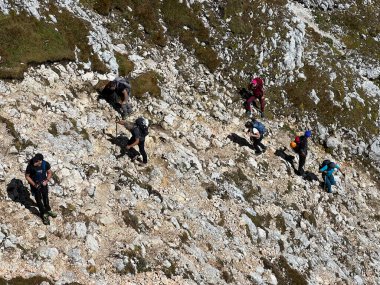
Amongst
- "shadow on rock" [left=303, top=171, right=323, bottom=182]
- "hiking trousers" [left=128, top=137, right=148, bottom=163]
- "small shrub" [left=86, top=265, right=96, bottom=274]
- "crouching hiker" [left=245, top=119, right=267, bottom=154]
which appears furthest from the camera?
"shadow on rock" [left=303, top=171, right=323, bottom=182]

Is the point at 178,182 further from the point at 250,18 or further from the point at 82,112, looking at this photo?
the point at 250,18

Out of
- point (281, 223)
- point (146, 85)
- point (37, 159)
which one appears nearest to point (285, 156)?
point (281, 223)

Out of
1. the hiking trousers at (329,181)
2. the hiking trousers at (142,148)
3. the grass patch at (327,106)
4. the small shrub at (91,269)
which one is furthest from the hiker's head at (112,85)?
the hiking trousers at (329,181)

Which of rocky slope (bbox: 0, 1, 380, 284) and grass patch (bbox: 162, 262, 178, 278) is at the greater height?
rocky slope (bbox: 0, 1, 380, 284)

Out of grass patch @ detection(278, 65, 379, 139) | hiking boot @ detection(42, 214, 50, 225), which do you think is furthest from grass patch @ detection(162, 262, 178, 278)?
grass patch @ detection(278, 65, 379, 139)

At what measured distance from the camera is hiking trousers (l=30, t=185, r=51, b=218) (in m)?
15.1

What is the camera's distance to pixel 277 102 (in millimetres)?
30594

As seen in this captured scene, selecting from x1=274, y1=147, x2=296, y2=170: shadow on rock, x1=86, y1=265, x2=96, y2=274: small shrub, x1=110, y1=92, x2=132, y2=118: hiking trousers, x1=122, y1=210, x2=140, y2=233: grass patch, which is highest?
x1=110, y1=92, x2=132, y2=118: hiking trousers

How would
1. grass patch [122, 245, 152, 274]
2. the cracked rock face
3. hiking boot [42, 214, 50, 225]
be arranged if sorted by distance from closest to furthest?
hiking boot [42, 214, 50, 225] → the cracked rock face → grass patch [122, 245, 152, 274]

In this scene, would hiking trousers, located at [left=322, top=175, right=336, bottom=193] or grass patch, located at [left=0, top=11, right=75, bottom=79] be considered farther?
hiking trousers, located at [left=322, top=175, right=336, bottom=193]

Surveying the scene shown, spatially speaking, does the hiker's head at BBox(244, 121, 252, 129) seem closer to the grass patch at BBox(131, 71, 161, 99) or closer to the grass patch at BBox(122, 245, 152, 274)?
the grass patch at BBox(131, 71, 161, 99)

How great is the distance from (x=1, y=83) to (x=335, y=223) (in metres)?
20.7

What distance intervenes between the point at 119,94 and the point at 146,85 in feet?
10.0

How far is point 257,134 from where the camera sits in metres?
25.1
